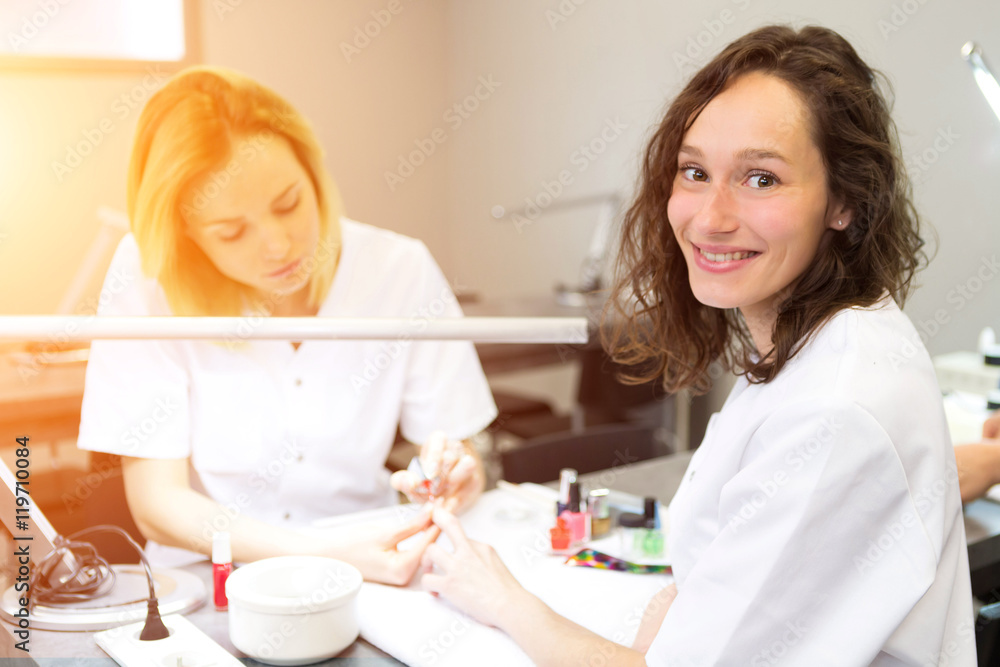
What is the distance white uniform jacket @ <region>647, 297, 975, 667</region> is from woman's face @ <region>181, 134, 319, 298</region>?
725mm

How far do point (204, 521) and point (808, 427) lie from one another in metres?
0.83

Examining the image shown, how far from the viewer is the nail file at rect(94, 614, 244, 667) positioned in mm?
870

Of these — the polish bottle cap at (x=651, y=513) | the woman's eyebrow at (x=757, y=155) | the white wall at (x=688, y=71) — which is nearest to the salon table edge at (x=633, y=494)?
the polish bottle cap at (x=651, y=513)

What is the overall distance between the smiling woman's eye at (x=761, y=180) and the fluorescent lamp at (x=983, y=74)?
0.77 metres

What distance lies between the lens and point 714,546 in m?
0.80

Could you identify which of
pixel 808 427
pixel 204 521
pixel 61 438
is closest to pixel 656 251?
pixel 808 427

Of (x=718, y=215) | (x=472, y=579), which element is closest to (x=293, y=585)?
(x=472, y=579)

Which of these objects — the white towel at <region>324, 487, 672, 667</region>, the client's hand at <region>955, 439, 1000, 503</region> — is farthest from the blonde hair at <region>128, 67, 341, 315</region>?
the client's hand at <region>955, 439, 1000, 503</region>

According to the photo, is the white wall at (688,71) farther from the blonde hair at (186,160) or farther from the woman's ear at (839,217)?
the woman's ear at (839,217)

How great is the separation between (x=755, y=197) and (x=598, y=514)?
58 centimetres

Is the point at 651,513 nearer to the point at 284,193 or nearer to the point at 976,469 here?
the point at 976,469

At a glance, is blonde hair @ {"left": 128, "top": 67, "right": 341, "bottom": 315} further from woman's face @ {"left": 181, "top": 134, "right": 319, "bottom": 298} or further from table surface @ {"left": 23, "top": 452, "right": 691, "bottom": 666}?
table surface @ {"left": 23, "top": 452, "right": 691, "bottom": 666}

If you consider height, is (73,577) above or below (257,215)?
below

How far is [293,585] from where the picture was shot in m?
0.96
